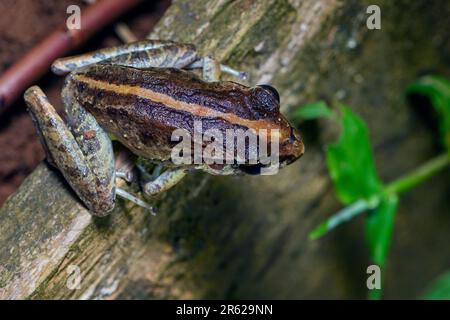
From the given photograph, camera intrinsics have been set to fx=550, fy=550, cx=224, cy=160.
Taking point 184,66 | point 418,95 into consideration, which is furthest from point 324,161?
point 184,66

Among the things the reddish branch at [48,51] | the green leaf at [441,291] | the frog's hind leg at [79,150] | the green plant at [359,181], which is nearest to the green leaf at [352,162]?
the green plant at [359,181]

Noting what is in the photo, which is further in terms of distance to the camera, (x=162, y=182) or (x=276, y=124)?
(x=162, y=182)

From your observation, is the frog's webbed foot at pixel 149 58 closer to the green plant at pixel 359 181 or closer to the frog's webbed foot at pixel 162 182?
the frog's webbed foot at pixel 162 182

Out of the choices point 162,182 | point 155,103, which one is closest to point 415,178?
point 162,182

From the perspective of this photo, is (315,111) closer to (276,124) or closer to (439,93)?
(276,124)

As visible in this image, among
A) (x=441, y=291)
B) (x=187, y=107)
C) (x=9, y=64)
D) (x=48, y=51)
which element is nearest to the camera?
(x=187, y=107)
